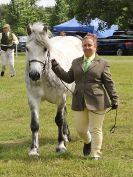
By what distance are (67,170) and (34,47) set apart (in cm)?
189

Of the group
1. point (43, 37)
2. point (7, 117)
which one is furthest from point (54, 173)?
point (7, 117)

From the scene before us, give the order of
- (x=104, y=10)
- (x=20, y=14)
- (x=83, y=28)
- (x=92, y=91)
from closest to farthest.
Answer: (x=92, y=91) < (x=83, y=28) < (x=104, y=10) < (x=20, y=14)

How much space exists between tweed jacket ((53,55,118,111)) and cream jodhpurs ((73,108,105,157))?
102mm

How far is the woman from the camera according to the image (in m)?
7.41

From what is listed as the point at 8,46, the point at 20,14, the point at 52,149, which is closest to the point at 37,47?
the point at 52,149

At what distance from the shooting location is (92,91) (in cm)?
742

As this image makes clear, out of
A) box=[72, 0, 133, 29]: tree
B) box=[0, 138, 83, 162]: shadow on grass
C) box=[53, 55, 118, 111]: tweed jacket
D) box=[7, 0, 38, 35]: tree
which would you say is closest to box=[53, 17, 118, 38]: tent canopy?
box=[72, 0, 133, 29]: tree

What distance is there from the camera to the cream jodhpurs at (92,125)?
7469mm

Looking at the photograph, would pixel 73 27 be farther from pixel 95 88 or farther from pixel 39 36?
pixel 95 88

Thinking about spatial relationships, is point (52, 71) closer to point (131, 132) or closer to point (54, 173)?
point (54, 173)

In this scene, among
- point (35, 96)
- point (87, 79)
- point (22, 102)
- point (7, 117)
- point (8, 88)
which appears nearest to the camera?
point (87, 79)

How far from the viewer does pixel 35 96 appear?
8.20m

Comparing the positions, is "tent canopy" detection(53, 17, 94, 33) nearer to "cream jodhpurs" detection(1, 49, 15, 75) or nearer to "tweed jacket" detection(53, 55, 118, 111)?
"cream jodhpurs" detection(1, 49, 15, 75)

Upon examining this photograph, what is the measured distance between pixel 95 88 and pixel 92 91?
0.06 m
